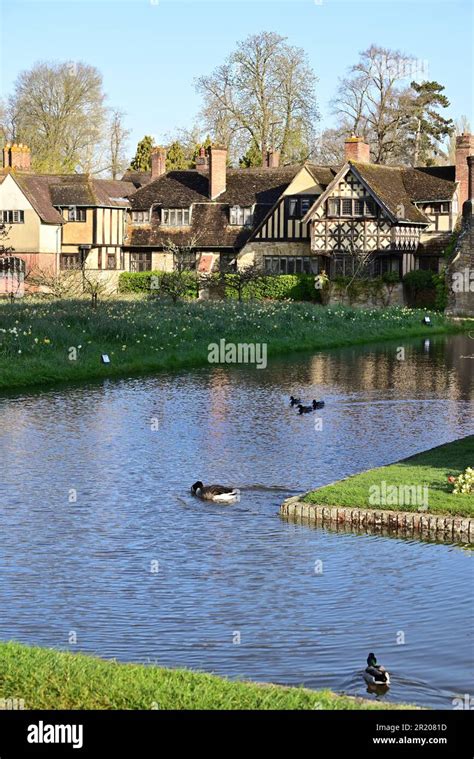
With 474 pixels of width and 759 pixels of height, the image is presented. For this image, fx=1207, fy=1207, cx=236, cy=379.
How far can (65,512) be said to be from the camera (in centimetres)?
2020

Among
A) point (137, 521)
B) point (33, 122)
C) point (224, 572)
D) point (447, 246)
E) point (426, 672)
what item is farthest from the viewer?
point (33, 122)

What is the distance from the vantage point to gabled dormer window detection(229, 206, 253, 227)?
79.4m

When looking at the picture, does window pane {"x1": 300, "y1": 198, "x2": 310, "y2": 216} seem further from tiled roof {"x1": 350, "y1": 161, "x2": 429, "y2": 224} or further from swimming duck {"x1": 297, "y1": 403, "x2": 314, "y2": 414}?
swimming duck {"x1": 297, "y1": 403, "x2": 314, "y2": 414}

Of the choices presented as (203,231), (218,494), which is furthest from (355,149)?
(218,494)

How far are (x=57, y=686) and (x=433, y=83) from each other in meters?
98.6

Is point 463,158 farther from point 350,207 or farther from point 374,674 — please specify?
point 374,674

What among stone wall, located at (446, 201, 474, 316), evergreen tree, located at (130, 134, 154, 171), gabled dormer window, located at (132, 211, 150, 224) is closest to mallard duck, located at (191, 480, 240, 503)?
stone wall, located at (446, 201, 474, 316)

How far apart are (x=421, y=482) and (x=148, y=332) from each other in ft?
87.6

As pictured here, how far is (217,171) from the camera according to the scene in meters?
80.5

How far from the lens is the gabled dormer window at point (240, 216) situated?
79.4m

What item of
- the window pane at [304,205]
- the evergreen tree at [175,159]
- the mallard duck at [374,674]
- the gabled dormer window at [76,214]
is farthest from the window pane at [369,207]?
Result: the mallard duck at [374,674]

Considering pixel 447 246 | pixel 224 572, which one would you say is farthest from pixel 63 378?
pixel 447 246

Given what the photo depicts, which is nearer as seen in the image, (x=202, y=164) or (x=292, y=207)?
(x=292, y=207)

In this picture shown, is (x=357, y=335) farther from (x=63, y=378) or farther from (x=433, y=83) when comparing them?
(x=433, y=83)
